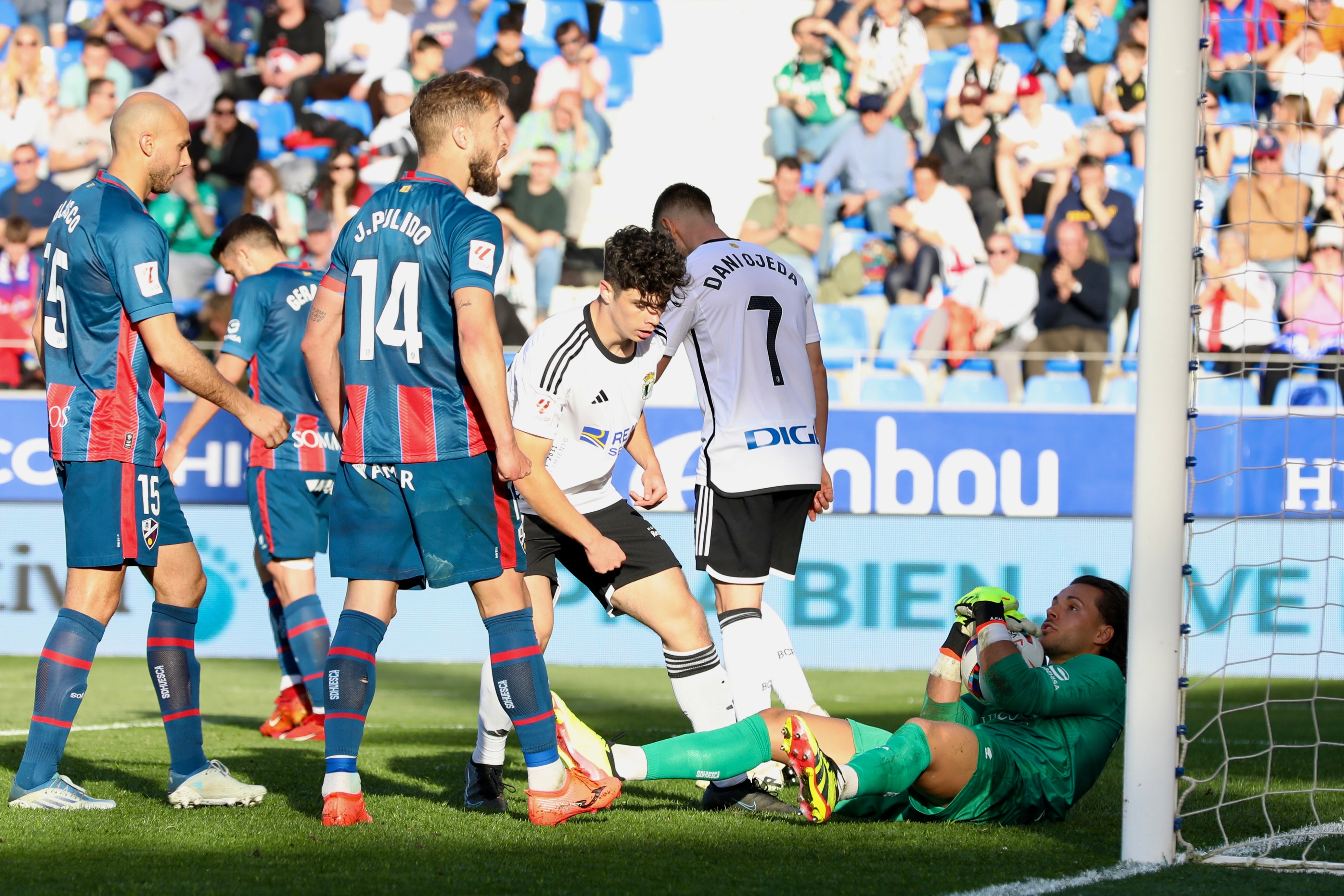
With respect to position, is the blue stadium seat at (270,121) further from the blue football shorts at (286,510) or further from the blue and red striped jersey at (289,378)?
the blue football shorts at (286,510)

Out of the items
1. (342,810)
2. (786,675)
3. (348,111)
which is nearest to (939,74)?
(348,111)

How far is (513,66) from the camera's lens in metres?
13.4

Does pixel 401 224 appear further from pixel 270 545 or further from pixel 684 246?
pixel 270 545

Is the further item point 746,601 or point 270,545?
point 270,545

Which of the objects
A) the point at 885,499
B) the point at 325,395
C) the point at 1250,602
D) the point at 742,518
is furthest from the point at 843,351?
the point at 325,395

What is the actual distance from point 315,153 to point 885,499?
269 inches

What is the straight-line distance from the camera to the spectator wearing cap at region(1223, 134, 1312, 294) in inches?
436

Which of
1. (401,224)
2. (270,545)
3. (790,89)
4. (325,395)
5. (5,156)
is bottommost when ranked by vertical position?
(270,545)

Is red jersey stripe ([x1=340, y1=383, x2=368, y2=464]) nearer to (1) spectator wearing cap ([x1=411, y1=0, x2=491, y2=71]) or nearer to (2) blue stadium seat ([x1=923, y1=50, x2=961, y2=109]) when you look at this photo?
(1) spectator wearing cap ([x1=411, y1=0, x2=491, y2=71])

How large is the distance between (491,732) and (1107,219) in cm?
933

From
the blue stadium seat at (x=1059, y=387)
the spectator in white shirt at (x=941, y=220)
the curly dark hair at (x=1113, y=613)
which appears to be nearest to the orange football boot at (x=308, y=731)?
the curly dark hair at (x=1113, y=613)

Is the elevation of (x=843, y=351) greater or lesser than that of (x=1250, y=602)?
greater

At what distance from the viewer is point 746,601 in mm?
4676

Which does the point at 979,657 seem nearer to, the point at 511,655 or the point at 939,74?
the point at 511,655
